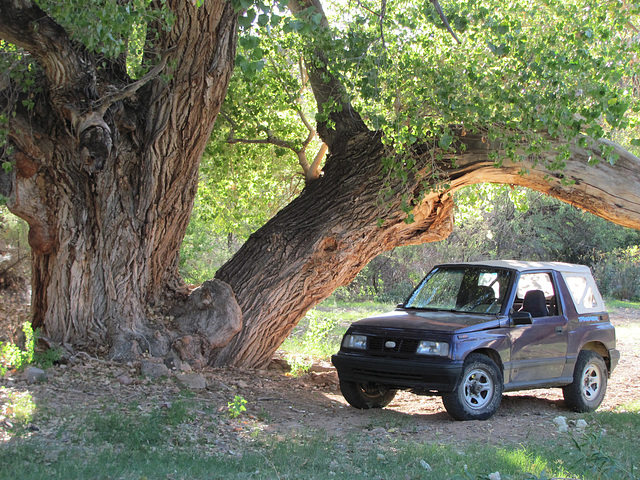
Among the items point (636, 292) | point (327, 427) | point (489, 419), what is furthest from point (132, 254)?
point (636, 292)

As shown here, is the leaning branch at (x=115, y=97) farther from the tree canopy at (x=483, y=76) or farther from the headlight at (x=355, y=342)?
the headlight at (x=355, y=342)

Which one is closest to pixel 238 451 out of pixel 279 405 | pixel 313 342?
pixel 279 405

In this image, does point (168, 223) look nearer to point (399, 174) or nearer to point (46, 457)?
point (399, 174)

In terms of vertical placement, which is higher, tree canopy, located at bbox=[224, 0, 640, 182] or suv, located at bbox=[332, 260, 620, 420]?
tree canopy, located at bbox=[224, 0, 640, 182]

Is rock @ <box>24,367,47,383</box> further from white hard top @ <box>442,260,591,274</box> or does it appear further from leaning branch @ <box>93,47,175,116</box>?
white hard top @ <box>442,260,591,274</box>

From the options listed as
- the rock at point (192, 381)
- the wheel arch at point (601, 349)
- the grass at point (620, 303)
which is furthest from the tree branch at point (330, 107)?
the grass at point (620, 303)

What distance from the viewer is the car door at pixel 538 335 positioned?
305 inches

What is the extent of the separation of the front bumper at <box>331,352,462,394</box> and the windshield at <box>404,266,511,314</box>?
133 cm

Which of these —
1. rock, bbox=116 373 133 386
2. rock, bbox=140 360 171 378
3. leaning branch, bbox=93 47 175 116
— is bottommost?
rock, bbox=116 373 133 386

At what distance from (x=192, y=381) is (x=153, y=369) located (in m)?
0.49

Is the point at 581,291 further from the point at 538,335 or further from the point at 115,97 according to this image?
the point at 115,97

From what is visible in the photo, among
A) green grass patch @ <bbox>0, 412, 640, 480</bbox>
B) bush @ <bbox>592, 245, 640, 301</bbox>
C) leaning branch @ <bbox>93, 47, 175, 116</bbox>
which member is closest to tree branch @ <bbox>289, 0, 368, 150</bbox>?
leaning branch @ <bbox>93, 47, 175, 116</bbox>

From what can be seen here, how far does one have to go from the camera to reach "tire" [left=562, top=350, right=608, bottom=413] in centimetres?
842

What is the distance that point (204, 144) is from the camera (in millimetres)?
8430
